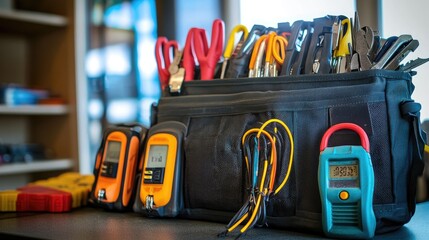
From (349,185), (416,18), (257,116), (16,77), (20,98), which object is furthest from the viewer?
(16,77)

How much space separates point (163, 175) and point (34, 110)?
1247 millimetres

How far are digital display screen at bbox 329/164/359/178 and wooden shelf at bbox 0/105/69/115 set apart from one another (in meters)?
1.44

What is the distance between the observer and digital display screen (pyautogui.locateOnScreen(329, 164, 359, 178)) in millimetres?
624

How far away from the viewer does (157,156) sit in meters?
0.80

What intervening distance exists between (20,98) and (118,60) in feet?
1.48

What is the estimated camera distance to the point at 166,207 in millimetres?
772

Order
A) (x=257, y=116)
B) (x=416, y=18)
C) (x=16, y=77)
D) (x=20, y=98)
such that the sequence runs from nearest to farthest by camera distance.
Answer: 1. (x=257, y=116)
2. (x=416, y=18)
3. (x=20, y=98)
4. (x=16, y=77)

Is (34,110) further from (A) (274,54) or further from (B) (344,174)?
(B) (344,174)

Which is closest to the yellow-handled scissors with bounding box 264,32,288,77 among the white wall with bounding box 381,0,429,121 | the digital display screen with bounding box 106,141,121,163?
the digital display screen with bounding box 106,141,121,163

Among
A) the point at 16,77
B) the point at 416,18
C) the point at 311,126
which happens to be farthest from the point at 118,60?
the point at 311,126

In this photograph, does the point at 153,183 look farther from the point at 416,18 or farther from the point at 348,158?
the point at 416,18

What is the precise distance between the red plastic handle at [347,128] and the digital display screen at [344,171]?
28 mm

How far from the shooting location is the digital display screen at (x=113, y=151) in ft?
2.81

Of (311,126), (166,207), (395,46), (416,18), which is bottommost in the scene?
(166,207)
